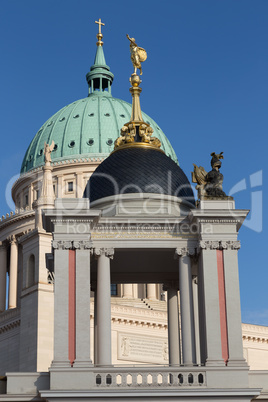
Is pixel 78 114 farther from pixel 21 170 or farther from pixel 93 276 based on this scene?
pixel 93 276

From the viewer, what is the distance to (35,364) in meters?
83.7

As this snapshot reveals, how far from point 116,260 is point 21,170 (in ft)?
269

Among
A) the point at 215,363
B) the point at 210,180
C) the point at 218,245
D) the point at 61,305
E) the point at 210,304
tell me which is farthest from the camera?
the point at 210,180

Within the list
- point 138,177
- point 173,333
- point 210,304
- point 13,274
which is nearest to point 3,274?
point 13,274

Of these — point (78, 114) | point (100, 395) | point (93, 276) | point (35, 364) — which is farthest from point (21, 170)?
point (100, 395)

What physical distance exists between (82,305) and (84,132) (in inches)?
3203

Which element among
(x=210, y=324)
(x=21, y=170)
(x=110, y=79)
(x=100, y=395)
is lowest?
(x=100, y=395)

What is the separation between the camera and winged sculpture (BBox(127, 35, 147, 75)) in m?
41.9

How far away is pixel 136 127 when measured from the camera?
133ft

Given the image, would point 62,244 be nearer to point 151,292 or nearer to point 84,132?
point 151,292

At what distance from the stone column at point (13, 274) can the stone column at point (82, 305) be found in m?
74.4

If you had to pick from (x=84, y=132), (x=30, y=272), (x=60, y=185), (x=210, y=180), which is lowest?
(x=210, y=180)

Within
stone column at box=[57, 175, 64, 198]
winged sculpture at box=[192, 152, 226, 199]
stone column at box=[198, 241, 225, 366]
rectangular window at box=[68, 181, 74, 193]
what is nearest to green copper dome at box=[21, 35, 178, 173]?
stone column at box=[57, 175, 64, 198]

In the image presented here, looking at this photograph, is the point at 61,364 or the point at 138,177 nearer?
the point at 61,364
